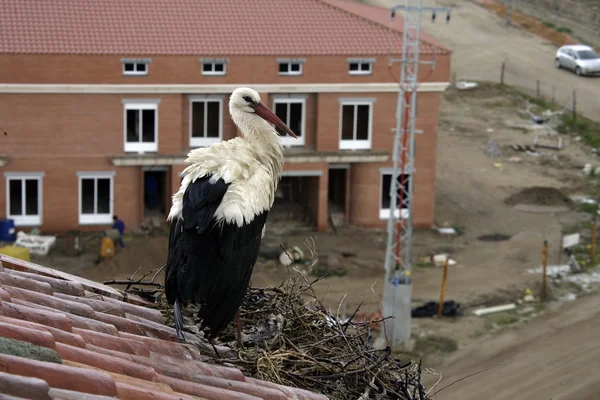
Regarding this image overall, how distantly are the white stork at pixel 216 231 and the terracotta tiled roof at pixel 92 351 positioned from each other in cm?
36

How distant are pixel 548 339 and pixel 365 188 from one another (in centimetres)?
1017

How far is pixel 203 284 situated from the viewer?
29.4ft

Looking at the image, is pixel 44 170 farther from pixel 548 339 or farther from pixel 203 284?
pixel 203 284

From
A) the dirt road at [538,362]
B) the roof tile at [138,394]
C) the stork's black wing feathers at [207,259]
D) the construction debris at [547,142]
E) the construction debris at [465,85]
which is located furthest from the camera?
the construction debris at [465,85]

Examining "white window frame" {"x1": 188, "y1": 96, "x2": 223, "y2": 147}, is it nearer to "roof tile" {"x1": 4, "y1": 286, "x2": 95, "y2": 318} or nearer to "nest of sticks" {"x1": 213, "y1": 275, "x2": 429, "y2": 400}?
"nest of sticks" {"x1": 213, "y1": 275, "x2": 429, "y2": 400}

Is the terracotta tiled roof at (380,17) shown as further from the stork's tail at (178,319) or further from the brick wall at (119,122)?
the stork's tail at (178,319)

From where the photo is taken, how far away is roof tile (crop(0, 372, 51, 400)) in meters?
6.09

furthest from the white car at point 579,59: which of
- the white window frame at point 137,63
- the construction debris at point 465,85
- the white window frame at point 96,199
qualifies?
the white window frame at point 96,199

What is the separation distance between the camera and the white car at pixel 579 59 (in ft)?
179

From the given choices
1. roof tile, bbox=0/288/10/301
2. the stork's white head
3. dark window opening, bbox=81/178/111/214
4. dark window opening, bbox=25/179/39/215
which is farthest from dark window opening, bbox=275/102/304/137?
roof tile, bbox=0/288/10/301

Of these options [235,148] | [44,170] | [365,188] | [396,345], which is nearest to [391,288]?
[396,345]

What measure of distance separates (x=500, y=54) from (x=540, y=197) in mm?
20072

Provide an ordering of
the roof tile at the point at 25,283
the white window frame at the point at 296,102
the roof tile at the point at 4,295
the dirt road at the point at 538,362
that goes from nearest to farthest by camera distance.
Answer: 1. the roof tile at the point at 4,295
2. the roof tile at the point at 25,283
3. the dirt road at the point at 538,362
4. the white window frame at the point at 296,102

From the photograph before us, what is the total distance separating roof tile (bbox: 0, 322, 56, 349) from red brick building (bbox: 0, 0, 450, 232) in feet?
90.6
